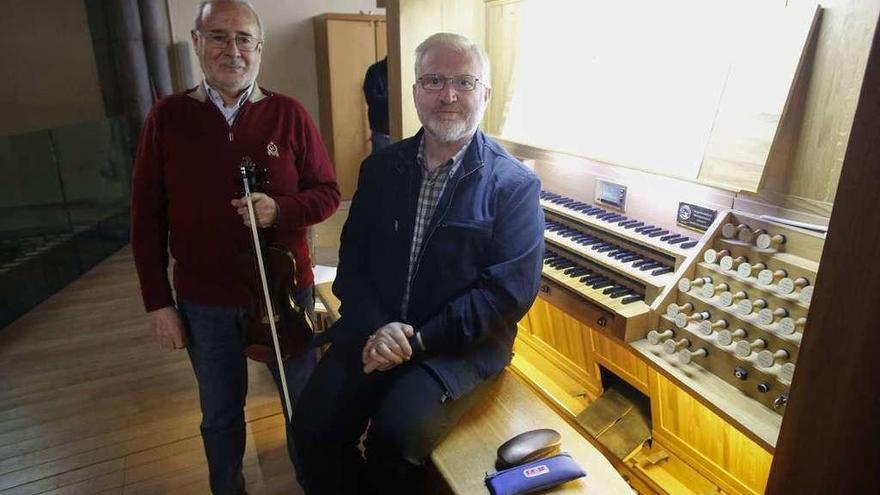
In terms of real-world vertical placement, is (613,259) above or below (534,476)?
above

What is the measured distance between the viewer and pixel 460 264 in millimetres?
1478

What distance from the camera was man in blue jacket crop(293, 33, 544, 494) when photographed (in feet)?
4.61

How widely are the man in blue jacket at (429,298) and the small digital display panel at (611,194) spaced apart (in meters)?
0.59

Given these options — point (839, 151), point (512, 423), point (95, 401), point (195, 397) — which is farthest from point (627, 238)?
point (95, 401)

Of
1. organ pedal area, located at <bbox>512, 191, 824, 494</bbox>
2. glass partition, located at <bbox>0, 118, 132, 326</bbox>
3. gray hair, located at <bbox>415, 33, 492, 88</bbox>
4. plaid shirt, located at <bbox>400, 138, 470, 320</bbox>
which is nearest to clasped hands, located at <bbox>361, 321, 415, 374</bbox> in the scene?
plaid shirt, located at <bbox>400, 138, 470, 320</bbox>

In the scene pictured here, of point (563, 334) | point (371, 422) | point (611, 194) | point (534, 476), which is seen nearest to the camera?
point (534, 476)

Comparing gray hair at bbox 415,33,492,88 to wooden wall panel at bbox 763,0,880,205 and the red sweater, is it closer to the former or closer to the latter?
the red sweater

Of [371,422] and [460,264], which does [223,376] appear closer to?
[371,422]

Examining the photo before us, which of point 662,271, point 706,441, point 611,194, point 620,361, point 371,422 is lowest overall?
point 706,441

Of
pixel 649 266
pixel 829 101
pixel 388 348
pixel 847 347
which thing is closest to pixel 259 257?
pixel 388 348

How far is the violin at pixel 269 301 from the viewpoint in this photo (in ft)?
4.91

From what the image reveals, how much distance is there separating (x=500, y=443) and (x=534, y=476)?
0.62 ft

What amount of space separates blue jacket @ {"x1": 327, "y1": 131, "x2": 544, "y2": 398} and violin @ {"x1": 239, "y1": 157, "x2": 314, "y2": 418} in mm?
124

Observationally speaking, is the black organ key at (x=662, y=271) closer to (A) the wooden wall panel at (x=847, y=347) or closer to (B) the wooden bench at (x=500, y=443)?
(B) the wooden bench at (x=500, y=443)
